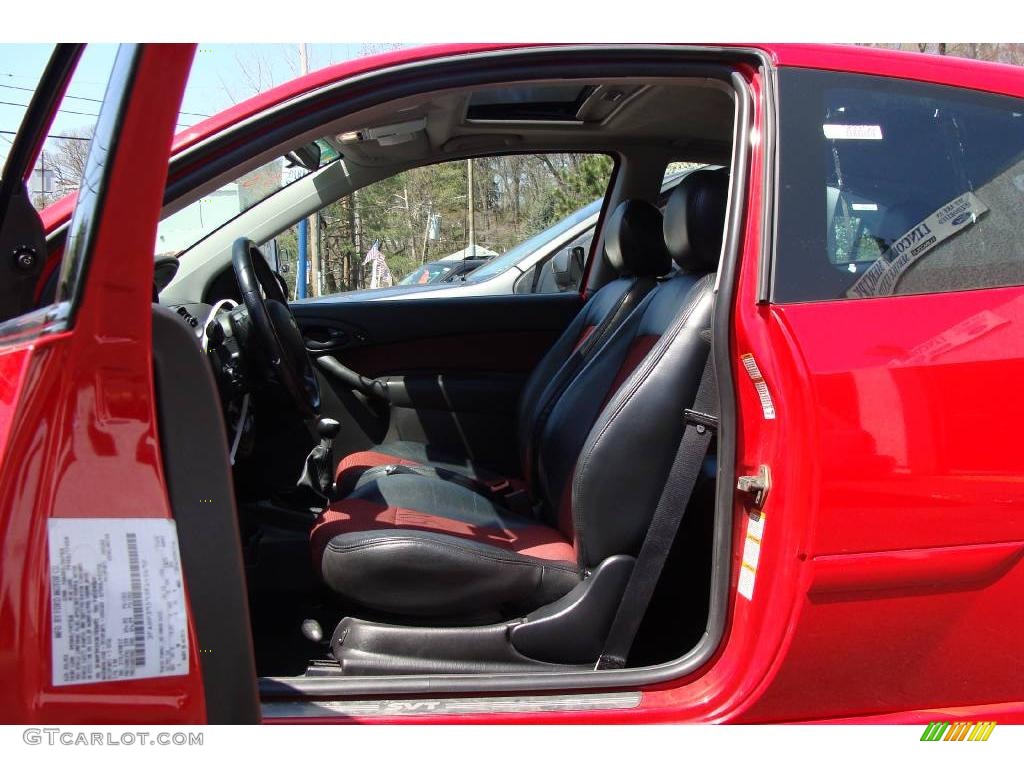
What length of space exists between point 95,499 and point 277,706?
0.58 metres

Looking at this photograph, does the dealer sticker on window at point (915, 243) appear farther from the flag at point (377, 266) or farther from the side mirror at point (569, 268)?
the flag at point (377, 266)

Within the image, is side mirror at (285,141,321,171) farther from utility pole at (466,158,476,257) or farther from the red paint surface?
the red paint surface

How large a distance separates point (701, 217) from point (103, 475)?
133 centimetres

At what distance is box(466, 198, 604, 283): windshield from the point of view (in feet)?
13.3

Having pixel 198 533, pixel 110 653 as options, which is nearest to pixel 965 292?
pixel 198 533

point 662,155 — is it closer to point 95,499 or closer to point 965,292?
point 965,292

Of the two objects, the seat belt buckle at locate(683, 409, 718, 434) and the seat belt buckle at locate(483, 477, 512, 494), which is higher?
the seat belt buckle at locate(683, 409, 718, 434)

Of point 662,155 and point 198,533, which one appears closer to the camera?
point 198,533

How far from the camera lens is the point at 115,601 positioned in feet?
3.19

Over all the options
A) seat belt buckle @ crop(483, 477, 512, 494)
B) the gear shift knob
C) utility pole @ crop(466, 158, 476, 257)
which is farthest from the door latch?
utility pole @ crop(466, 158, 476, 257)

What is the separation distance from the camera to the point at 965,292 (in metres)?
1.45
